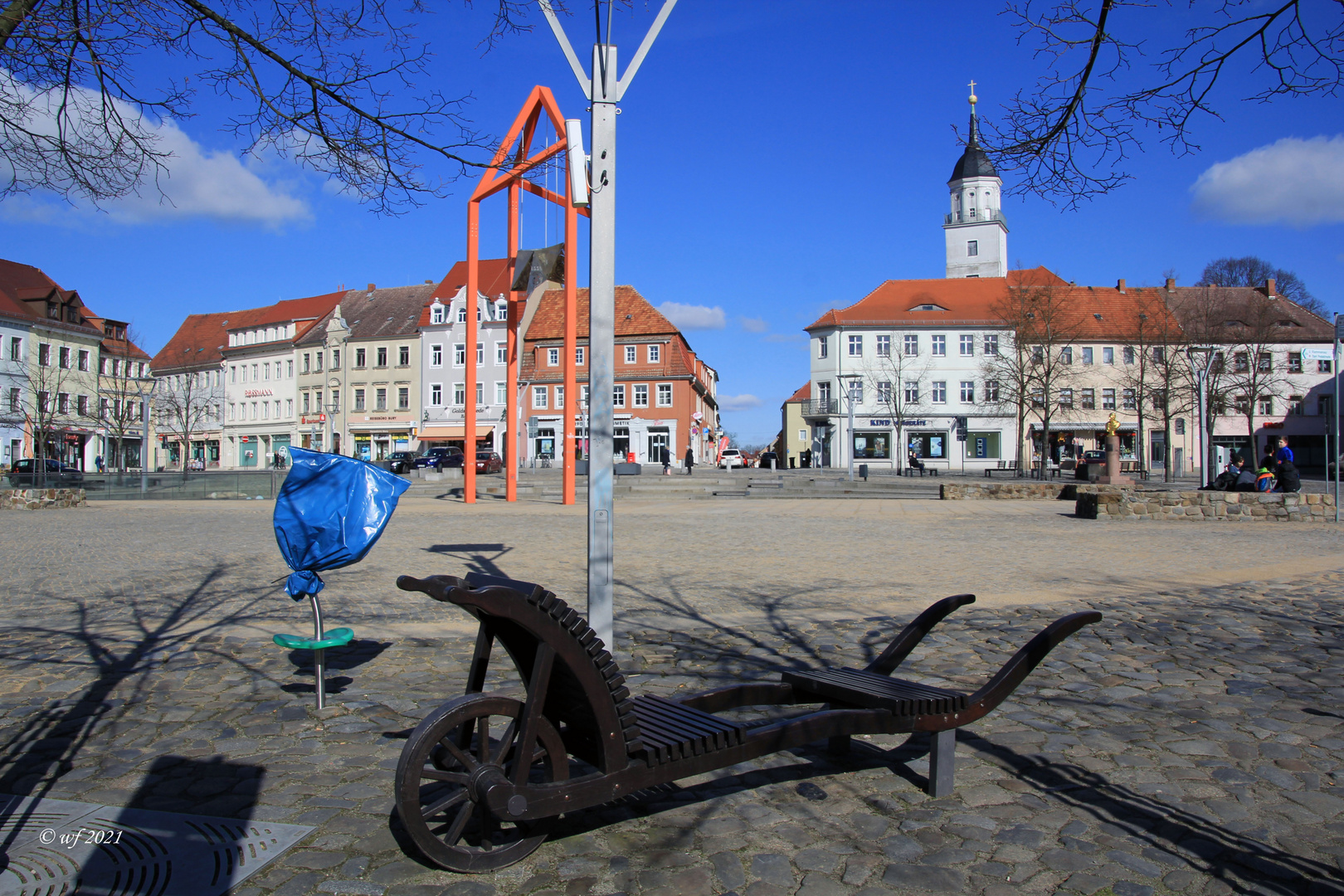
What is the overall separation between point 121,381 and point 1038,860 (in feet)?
228

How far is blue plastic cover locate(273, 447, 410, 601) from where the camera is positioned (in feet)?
15.8

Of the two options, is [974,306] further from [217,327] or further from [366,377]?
[217,327]

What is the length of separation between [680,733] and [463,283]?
2782 inches

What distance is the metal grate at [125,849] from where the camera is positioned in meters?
2.91

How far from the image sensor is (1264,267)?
72188 millimetres

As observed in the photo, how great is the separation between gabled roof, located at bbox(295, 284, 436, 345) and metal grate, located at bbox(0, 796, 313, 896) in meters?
67.6

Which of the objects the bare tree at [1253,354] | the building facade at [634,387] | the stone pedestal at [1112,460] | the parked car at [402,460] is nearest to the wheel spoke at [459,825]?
the stone pedestal at [1112,460]

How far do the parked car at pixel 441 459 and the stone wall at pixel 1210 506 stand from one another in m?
41.0

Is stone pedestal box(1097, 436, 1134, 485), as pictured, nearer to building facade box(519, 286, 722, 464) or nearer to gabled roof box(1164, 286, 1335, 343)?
gabled roof box(1164, 286, 1335, 343)

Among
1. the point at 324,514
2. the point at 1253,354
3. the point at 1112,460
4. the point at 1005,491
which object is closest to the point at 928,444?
the point at 1253,354

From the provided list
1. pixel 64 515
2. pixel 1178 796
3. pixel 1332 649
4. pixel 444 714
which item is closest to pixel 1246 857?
pixel 1178 796

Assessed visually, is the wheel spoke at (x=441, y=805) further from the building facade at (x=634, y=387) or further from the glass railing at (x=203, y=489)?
the building facade at (x=634, y=387)

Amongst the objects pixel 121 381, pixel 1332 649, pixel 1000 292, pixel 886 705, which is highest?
pixel 1000 292

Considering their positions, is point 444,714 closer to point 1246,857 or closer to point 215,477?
point 1246,857
